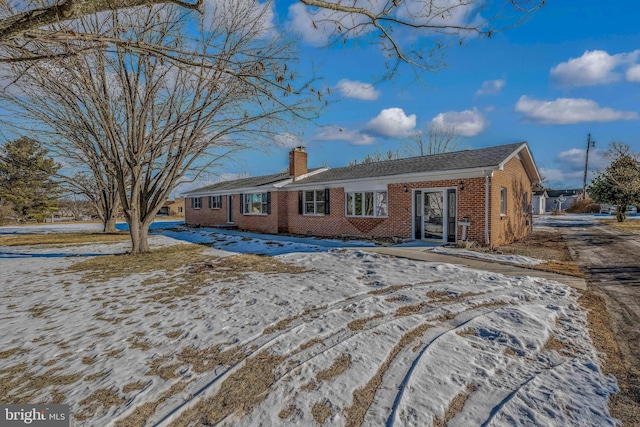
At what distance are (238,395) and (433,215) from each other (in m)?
11.0

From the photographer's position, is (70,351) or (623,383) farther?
(70,351)

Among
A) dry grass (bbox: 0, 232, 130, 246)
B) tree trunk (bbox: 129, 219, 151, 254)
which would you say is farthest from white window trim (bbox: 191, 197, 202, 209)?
tree trunk (bbox: 129, 219, 151, 254)

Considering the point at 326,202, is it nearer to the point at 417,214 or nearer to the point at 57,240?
the point at 417,214

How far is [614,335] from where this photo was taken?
3818 millimetres

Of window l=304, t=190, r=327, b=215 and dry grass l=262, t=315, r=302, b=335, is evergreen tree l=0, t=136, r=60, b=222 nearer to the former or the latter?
window l=304, t=190, r=327, b=215

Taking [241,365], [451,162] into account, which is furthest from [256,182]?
[241,365]

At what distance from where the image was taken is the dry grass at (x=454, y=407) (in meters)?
2.31

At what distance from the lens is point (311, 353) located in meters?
3.37

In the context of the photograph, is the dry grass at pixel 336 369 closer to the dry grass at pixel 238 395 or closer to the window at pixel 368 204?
the dry grass at pixel 238 395

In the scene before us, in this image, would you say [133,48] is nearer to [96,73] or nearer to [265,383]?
[265,383]

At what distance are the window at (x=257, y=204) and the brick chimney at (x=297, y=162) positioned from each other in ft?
6.72

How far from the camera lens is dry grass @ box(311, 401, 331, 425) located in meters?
2.36

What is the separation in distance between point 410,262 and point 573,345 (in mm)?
4647

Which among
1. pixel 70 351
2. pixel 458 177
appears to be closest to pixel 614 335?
pixel 70 351
